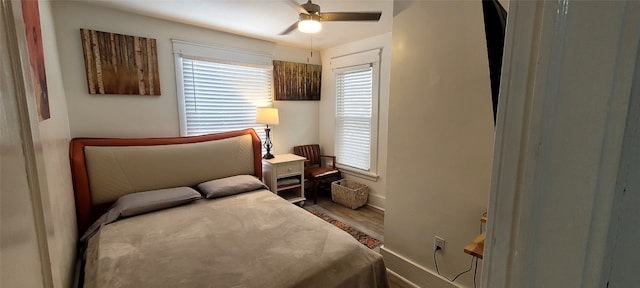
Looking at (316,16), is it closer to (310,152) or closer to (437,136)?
(437,136)

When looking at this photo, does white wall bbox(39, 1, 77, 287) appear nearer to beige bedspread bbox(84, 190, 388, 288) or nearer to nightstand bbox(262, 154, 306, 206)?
beige bedspread bbox(84, 190, 388, 288)

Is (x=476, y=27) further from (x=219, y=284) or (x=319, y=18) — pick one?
(x=219, y=284)

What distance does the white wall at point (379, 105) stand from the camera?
330cm

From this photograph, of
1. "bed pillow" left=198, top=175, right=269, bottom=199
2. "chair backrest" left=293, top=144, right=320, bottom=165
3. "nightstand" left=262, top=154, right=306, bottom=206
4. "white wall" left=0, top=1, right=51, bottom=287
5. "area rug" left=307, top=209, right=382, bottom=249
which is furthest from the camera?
"chair backrest" left=293, top=144, right=320, bottom=165

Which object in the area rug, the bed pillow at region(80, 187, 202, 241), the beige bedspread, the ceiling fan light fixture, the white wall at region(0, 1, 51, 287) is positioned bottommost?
the area rug

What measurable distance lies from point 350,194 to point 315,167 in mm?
792

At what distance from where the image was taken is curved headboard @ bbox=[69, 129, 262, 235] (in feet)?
7.15

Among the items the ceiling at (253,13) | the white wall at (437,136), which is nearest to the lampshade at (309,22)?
the ceiling at (253,13)

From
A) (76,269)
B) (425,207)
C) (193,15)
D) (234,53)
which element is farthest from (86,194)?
(425,207)

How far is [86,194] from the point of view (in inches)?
84.4

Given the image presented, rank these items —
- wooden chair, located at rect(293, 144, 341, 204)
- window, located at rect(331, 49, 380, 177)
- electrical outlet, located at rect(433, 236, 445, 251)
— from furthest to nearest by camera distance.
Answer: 1. wooden chair, located at rect(293, 144, 341, 204)
2. window, located at rect(331, 49, 380, 177)
3. electrical outlet, located at rect(433, 236, 445, 251)

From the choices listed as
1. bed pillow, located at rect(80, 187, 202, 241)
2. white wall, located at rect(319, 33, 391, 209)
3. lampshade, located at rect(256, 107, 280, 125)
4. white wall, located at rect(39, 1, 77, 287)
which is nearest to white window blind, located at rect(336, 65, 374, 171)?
white wall, located at rect(319, 33, 391, 209)

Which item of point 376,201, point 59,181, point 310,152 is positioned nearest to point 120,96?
point 59,181

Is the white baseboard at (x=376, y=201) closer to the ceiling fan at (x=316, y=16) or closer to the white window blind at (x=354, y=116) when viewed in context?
the white window blind at (x=354, y=116)
